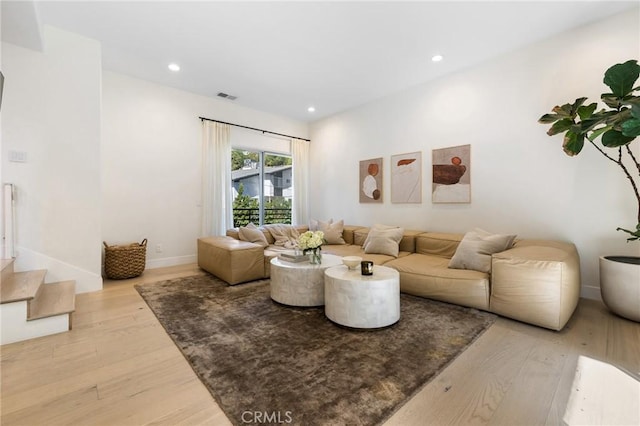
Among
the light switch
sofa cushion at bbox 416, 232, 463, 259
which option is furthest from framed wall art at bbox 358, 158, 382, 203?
the light switch

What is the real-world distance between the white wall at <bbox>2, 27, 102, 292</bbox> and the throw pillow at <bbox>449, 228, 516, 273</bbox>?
4171 millimetres

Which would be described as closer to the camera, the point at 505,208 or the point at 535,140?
the point at 535,140

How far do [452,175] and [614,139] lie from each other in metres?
1.71

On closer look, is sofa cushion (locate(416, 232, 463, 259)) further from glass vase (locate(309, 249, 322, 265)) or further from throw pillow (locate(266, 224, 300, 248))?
throw pillow (locate(266, 224, 300, 248))

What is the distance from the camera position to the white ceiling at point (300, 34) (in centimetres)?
251

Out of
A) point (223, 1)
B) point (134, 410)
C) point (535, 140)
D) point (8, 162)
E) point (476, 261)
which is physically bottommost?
point (134, 410)

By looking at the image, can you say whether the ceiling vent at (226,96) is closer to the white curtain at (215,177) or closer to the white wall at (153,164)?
the white wall at (153,164)

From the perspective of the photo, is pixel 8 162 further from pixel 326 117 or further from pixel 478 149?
pixel 478 149

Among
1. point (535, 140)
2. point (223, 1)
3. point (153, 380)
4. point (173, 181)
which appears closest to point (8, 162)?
point (173, 181)

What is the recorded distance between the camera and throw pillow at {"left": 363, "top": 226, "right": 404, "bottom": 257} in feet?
11.9

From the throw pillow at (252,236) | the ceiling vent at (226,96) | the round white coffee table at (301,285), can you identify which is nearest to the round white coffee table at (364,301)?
the round white coffee table at (301,285)

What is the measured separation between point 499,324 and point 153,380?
8.70ft

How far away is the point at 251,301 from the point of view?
2777 millimetres

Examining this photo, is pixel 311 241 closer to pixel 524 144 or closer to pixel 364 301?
pixel 364 301
